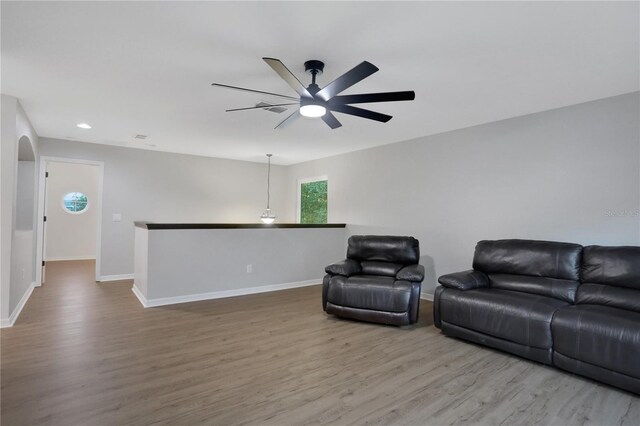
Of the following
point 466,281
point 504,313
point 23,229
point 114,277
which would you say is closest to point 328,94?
point 466,281

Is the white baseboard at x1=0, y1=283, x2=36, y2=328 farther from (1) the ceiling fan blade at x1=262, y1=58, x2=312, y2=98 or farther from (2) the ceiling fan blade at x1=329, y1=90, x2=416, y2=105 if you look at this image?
(2) the ceiling fan blade at x1=329, y1=90, x2=416, y2=105

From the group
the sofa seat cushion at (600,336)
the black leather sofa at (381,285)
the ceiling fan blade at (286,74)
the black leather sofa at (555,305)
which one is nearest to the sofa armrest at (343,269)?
the black leather sofa at (381,285)

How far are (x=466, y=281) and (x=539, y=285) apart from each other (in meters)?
0.68

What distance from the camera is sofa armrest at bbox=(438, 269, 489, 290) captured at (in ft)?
11.0

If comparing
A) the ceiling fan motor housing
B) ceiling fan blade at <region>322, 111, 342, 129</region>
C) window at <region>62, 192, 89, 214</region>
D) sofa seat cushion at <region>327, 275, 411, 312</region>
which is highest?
the ceiling fan motor housing

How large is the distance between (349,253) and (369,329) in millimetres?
A: 1303

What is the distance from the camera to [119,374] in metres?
2.49

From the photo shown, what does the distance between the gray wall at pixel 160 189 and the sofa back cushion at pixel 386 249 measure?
380cm

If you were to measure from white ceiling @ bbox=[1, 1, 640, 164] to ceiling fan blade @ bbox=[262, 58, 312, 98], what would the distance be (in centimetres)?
29

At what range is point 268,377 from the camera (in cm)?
249

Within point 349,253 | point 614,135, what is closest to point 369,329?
point 349,253

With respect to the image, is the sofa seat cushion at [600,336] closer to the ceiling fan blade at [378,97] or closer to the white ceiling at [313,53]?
the white ceiling at [313,53]

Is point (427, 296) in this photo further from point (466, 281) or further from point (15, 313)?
point (15, 313)

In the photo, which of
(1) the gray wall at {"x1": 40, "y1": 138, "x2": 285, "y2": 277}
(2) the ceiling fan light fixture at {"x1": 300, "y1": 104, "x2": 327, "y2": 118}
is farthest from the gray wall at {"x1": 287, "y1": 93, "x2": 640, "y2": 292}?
(1) the gray wall at {"x1": 40, "y1": 138, "x2": 285, "y2": 277}
